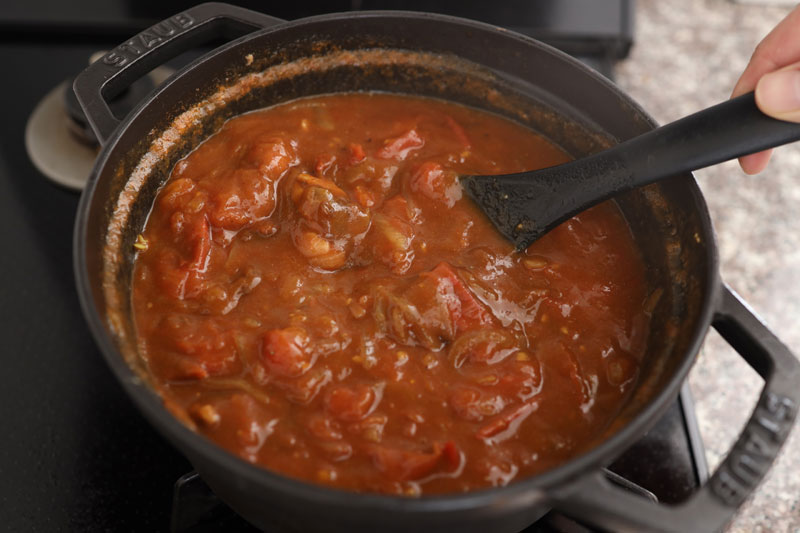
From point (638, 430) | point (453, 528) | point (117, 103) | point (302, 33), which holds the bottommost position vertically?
point (453, 528)

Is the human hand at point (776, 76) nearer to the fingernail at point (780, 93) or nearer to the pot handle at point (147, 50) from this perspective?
the fingernail at point (780, 93)

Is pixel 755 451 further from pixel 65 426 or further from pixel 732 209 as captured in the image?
pixel 65 426

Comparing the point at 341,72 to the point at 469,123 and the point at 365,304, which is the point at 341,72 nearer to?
the point at 469,123

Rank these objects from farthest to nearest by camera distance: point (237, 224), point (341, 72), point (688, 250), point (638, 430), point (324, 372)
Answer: point (341, 72), point (237, 224), point (688, 250), point (324, 372), point (638, 430)

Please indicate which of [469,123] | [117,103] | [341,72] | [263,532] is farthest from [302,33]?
[263,532]

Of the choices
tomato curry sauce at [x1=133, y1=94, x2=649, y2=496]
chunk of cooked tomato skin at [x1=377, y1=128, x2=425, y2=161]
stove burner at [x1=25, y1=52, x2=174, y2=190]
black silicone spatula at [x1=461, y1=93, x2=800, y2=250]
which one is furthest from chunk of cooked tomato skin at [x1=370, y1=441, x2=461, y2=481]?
stove burner at [x1=25, y1=52, x2=174, y2=190]

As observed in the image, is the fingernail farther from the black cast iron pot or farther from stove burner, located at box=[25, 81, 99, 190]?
stove burner, located at box=[25, 81, 99, 190]
